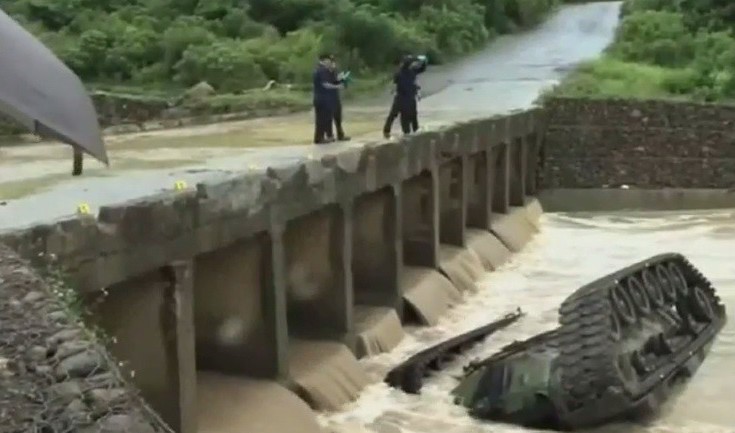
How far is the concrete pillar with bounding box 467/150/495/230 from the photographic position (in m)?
27.0

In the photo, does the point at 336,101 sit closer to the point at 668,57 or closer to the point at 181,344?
the point at 181,344

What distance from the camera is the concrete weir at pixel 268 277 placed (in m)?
11.7

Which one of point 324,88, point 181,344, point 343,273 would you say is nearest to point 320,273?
point 343,273

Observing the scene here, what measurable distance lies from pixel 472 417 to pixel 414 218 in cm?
837

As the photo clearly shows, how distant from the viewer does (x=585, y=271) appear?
24812 millimetres

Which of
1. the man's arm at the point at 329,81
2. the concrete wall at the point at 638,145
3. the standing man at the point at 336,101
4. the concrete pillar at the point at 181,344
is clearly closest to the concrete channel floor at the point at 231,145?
the standing man at the point at 336,101

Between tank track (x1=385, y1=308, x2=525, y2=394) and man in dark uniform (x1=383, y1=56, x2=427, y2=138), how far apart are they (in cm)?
395

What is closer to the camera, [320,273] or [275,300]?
[275,300]

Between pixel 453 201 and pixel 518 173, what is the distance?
7.16m

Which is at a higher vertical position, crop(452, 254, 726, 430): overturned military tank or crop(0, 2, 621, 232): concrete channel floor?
crop(0, 2, 621, 232): concrete channel floor

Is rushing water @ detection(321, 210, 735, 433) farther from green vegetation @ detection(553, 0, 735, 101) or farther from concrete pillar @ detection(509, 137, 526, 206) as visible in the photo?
green vegetation @ detection(553, 0, 735, 101)

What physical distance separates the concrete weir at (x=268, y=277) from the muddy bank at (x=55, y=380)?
7.67ft

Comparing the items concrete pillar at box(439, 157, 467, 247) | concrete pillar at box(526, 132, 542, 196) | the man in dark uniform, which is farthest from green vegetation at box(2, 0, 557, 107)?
the man in dark uniform

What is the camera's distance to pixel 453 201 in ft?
82.1
